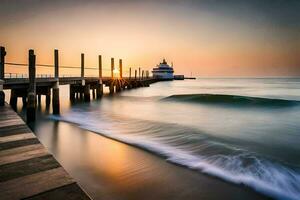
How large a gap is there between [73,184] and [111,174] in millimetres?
2971

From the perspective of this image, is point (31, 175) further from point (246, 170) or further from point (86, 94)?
point (86, 94)

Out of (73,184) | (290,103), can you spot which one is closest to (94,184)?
(73,184)

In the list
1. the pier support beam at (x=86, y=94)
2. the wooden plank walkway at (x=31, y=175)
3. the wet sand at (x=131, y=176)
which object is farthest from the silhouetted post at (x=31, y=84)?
the pier support beam at (x=86, y=94)

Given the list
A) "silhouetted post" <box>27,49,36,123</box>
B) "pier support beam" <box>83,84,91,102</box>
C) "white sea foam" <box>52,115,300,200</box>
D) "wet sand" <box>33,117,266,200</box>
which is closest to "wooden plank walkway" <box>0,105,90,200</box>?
"wet sand" <box>33,117,266,200</box>

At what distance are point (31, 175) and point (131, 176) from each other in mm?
2860

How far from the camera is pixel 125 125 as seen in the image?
12.7 metres

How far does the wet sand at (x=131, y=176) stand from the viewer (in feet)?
14.9

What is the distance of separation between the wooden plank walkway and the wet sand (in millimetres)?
1550

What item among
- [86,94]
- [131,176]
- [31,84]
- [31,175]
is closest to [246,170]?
[131,176]

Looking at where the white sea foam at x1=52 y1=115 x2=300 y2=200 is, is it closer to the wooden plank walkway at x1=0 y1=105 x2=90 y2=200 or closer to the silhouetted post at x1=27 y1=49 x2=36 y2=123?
the wooden plank walkway at x1=0 y1=105 x2=90 y2=200

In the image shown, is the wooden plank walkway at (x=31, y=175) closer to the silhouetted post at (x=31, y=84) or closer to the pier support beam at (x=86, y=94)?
the silhouetted post at (x=31, y=84)

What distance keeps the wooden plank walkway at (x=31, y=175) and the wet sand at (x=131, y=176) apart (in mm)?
1550

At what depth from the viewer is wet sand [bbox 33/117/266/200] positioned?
454cm

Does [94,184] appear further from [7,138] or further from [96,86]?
[96,86]
